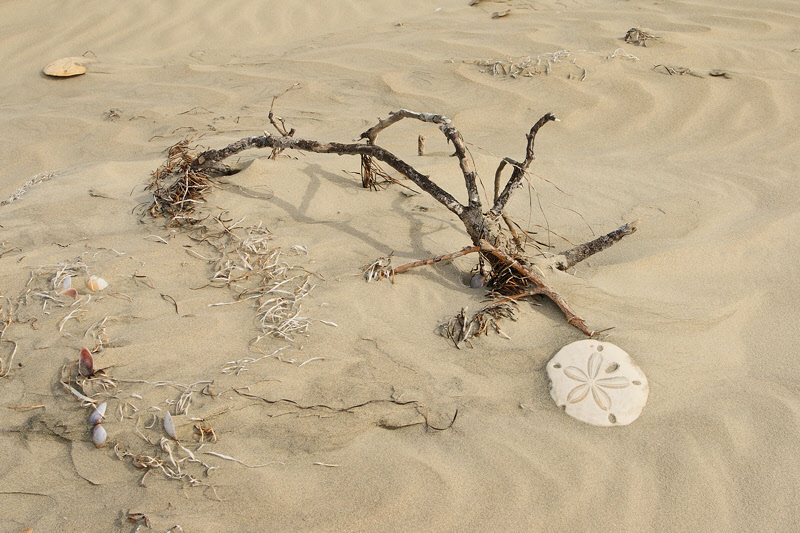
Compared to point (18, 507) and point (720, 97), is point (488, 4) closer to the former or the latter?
point (720, 97)

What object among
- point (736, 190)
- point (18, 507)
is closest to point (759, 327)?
point (736, 190)

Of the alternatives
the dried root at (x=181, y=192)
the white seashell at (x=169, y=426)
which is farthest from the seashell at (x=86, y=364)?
the dried root at (x=181, y=192)

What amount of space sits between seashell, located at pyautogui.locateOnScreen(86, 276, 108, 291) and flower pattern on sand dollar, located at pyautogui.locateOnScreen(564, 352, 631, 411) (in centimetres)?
157

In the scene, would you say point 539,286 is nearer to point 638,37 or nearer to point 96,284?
point 96,284

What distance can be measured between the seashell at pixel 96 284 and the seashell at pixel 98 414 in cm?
57

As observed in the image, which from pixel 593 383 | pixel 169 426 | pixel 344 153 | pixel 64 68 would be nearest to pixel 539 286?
pixel 593 383

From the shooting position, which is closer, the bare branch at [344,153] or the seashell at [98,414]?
the seashell at [98,414]

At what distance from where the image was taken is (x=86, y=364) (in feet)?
5.76

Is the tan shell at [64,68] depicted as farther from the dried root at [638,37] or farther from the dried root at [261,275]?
the dried root at [638,37]

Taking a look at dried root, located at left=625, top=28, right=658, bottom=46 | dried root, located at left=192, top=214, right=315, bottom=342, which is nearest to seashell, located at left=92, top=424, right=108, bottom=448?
dried root, located at left=192, top=214, right=315, bottom=342

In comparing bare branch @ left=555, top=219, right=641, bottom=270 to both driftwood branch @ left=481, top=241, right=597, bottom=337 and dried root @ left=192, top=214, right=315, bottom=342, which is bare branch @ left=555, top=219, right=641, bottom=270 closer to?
driftwood branch @ left=481, top=241, right=597, bottom=337

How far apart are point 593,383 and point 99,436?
1382 millimetres

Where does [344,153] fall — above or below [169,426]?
above

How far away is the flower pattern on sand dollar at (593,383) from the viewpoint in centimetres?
178
